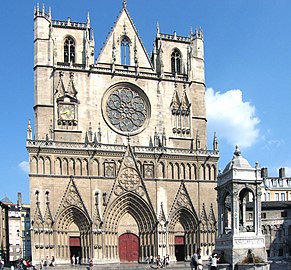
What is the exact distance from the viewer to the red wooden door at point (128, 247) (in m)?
48.8

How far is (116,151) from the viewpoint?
1911 inches

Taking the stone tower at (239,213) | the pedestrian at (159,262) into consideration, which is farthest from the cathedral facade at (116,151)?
the stone tower at (239,213)

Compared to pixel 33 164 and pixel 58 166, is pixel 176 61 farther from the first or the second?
pixel 33 164

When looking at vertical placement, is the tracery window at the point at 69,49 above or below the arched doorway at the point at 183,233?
above

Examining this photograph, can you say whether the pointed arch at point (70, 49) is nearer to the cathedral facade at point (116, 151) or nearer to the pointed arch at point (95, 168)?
the cathedral facade at point (116, 151)

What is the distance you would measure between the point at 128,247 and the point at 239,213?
2096 centimetres

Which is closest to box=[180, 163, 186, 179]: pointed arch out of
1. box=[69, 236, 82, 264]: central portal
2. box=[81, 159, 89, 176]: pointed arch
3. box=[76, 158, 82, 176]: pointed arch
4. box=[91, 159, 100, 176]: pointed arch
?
box=[91, 159, 100, 176]: pointed arch

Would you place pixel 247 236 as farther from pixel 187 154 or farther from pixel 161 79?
pixel 161 79

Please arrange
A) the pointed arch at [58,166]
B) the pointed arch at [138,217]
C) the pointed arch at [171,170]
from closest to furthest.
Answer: the pointed arch at [58,166] < the pointed arch at [138,217] < the pointed arch at [171,170]

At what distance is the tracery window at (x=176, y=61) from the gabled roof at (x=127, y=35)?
2.78 metres

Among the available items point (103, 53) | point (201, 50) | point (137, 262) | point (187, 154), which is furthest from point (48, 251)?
point (201, 50)

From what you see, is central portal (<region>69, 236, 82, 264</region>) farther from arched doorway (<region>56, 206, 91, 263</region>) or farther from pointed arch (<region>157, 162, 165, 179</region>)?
pointed arch (<region>157, 162, 165, 179</region>)

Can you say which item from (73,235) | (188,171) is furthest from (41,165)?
(188,171)

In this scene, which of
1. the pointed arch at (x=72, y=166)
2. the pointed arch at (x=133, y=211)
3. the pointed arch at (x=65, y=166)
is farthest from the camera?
the pointed arch at (x=133, y=211)
